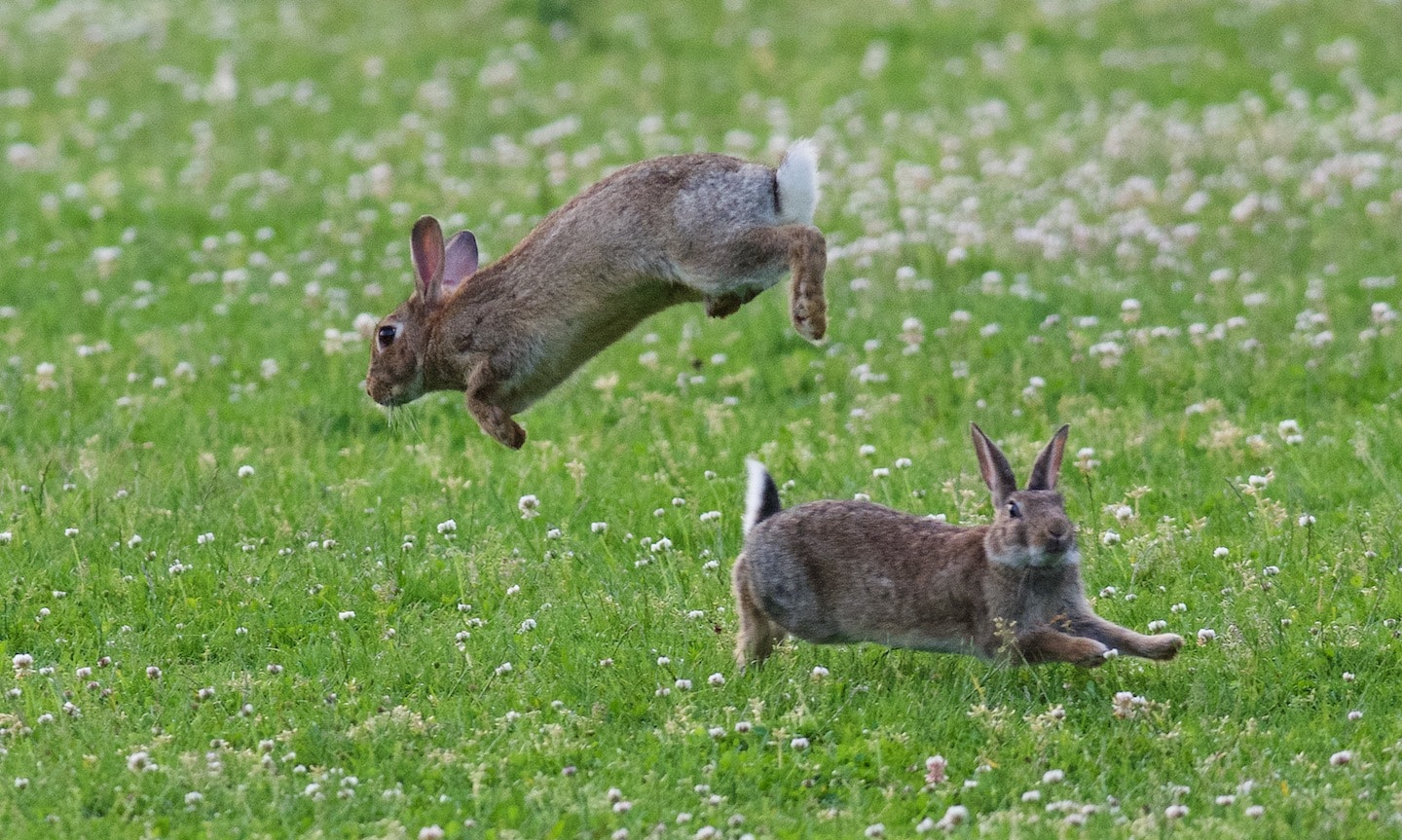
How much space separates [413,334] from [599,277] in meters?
0.87

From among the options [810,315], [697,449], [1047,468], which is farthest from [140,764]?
[697,449]

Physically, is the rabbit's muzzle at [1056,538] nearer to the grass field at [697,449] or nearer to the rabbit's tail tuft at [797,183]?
the grass field at [697,449]

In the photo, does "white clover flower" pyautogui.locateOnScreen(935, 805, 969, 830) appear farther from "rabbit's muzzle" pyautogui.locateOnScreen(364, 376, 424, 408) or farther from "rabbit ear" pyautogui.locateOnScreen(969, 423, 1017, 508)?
"rabbit's muzzle" pyautogui.locateOnScreen(364, 376, 424, 408)

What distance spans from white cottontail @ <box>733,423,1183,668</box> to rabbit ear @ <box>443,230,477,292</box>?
4.40ft

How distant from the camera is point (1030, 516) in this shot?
21.7 ft

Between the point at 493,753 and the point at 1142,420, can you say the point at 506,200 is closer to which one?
the point at 1142,420

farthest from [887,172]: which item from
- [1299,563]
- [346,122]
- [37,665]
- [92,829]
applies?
[92,829]

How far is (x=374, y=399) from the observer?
7363 millimetres

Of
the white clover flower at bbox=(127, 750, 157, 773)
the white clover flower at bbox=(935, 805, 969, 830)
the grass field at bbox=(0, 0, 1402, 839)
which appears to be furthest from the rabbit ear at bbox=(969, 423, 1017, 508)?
the white clover flower at bbox=(127, 750, 157, 773)

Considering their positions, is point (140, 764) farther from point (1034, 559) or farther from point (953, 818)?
point (1034, 559)

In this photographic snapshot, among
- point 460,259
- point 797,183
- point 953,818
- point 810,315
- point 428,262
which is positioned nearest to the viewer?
point 953,818

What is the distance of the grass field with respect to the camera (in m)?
6.18

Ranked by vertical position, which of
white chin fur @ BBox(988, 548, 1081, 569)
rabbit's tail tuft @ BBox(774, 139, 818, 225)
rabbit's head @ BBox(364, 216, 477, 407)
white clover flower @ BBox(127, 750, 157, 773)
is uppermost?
rabbit's tail tuft @ BBox(774, 139, 818, 225)

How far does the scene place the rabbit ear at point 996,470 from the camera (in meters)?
6.83
